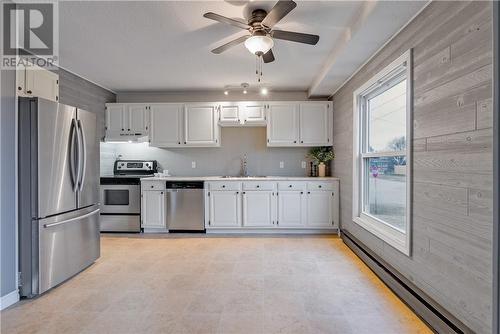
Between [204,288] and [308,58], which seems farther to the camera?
[308,58]

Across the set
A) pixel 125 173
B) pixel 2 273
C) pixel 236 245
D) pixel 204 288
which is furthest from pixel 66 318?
pixel 125 173

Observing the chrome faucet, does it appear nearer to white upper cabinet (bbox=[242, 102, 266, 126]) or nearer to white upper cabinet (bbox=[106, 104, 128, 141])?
white upper cabinet (bbox=[242, 102, 266, 126])

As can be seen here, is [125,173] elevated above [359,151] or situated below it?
below

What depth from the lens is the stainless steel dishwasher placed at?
4312mm

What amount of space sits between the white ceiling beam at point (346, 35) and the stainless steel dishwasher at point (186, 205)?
2502 mm

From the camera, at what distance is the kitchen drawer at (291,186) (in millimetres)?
4266

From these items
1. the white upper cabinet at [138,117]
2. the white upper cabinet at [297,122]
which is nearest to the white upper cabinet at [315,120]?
the white upper cabinet at [297,122]

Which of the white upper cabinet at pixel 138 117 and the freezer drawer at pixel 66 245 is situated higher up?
the white upper cabinet at pixel 138 117

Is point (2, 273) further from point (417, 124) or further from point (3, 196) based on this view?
point (417, 124)

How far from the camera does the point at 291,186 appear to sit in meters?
4.27

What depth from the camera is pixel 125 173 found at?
4.83 m

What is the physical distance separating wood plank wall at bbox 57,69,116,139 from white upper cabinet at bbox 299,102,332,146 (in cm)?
308

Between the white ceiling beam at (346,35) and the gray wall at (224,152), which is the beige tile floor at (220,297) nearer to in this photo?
the gray wall at (224,152)

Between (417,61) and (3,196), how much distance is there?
11.5ft
